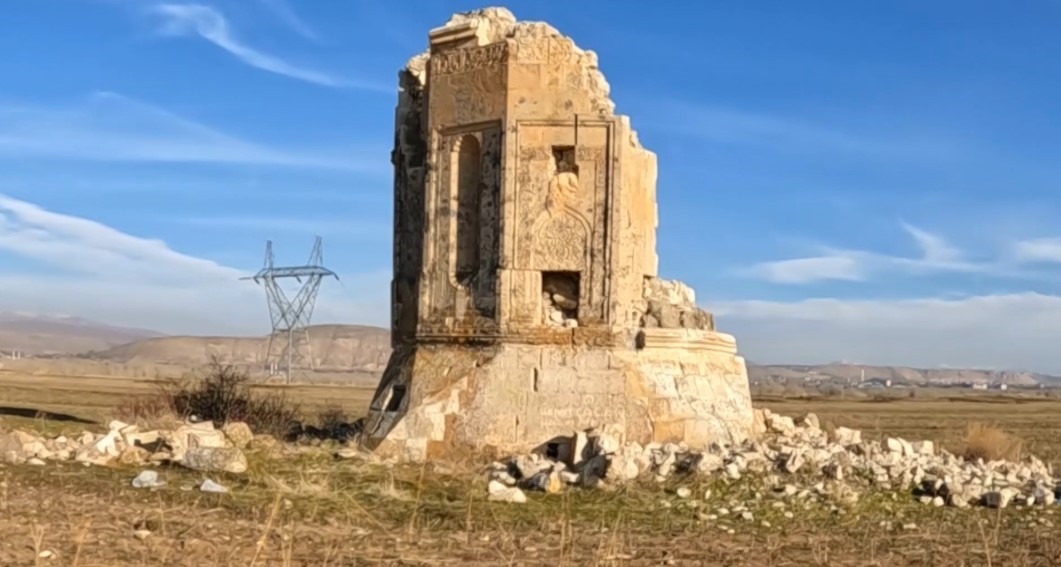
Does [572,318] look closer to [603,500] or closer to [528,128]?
[528,128]

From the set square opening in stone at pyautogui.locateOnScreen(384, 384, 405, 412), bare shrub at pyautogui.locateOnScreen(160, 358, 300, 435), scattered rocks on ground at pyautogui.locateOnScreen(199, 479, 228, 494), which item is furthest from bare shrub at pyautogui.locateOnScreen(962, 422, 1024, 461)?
scattered rocks on ground at pyautogui.locateOnScreen(199, 479, 228, 494)

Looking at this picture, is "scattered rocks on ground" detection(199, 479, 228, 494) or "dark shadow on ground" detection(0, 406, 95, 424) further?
"dark shadow on ground" detection(0, 406, 95, 424)

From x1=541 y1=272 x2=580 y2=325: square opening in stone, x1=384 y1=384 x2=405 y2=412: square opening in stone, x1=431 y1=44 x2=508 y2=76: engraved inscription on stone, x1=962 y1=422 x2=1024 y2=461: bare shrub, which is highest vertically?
x1=431 y1=44 x2=508 y2=76: engraved inscription on stone

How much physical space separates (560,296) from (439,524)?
14.5 ft

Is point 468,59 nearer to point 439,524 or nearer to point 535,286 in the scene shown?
point 535,286

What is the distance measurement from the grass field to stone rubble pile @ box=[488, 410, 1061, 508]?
0.22 metres

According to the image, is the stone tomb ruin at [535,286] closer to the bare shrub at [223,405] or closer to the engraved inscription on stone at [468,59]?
the engraved inscription on stone at [468,59]

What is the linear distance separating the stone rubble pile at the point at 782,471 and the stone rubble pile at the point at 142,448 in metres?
2.70

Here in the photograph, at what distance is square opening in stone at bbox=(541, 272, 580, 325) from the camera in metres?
12.5

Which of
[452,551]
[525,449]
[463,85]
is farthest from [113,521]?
[463,85]

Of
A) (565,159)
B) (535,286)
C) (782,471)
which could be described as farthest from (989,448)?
(565,159)

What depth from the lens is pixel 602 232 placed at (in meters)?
12.4

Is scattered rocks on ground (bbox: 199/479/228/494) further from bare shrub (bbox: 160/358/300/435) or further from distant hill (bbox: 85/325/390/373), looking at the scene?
distant hill (bbox: 85/325/390/373)

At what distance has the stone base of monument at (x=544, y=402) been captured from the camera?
466 inches
